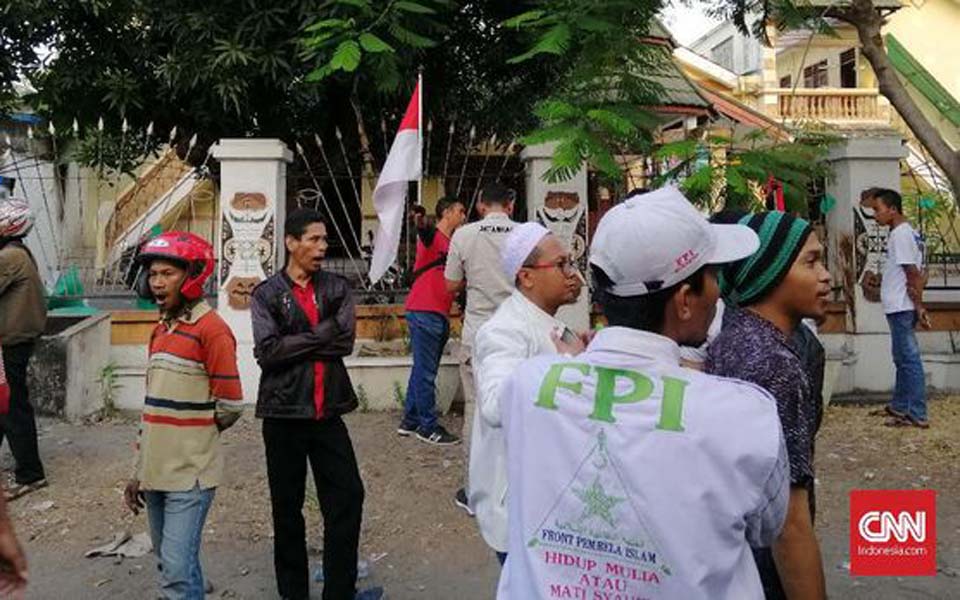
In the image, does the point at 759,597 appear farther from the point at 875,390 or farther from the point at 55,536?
the point at 875,390

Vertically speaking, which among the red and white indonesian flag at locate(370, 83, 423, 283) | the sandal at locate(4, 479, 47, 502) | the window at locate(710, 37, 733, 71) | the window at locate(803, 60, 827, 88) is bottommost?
the sandal at locate(4, 479, 47, 502)

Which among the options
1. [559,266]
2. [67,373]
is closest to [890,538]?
[559,266]

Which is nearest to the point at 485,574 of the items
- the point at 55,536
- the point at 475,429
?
the point at 475,429

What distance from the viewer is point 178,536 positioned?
121 inches

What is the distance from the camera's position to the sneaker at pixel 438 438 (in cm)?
621

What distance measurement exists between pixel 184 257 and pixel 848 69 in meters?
26.4

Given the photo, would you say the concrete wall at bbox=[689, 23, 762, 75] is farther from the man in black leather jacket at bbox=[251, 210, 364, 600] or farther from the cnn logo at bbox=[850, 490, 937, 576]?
the man in black leather jacket at bbox=[251, 210, 364, 600]

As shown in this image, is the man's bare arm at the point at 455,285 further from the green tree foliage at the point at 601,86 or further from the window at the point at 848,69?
the window at the point at 848,69

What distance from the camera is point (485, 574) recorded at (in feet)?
13.8

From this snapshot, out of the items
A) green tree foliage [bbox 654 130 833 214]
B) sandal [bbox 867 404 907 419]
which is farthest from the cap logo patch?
sandal [bbox 867 404 907 419]

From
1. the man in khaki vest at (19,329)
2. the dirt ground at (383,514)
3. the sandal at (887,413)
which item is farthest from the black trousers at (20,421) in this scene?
the sandal at (887,413)

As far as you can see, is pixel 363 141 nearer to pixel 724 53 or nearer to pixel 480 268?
pixel 480 268

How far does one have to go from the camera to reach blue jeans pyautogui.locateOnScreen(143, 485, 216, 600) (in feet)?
9.90

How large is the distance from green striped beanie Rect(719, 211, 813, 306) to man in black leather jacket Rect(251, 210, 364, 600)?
2.10m
